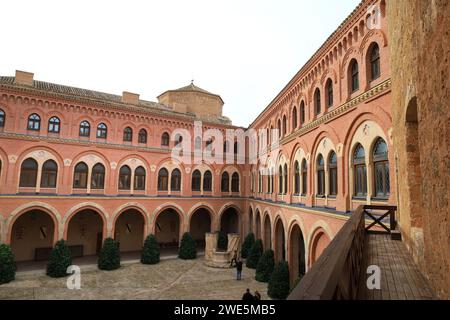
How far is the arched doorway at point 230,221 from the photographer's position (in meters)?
27.2

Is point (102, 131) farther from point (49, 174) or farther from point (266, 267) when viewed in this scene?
point (266, 267)

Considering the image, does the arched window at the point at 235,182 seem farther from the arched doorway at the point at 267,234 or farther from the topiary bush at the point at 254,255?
the topiary bush at the point at 254,255

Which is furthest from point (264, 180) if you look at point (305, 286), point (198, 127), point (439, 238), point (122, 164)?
point (305, 286)

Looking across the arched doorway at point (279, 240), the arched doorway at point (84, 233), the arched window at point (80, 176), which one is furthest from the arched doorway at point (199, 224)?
the arched window at point (80, 176)

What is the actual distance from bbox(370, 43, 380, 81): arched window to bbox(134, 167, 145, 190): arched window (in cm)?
1738

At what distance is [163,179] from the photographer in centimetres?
2261

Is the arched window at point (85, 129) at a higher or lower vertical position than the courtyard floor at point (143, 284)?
higher

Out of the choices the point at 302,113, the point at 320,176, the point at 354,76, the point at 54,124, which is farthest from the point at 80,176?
the point at 354,76

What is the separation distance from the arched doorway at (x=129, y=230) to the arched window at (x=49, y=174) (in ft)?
21.3

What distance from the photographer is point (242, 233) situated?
82.5 ft

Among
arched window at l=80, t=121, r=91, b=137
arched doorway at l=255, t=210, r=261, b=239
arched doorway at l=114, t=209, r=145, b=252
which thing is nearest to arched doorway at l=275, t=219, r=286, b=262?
arched doorway at l=255, t=210, r=261, b=239

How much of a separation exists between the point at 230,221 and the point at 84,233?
13.6m

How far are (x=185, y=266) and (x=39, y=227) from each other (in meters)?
11.6
